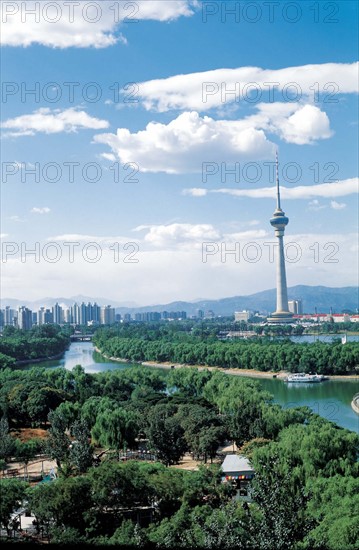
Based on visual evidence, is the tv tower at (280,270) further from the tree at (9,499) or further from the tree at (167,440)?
the tree at (9,499)

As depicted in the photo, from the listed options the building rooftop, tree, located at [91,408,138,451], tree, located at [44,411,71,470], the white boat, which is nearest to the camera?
the building rooftop

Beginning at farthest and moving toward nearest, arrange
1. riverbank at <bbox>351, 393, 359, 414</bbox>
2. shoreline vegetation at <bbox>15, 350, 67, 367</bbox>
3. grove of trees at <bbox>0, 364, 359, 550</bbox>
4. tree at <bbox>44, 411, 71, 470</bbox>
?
shoreline vegetation at <bbox>15, 350, 67, 367</bbox>, riverbank at <bbox>351, 393, 359, 414</bbox>, tree at <bbox>44, 411, 71, 470</bbox>, grove of trees at <bbox>0, 364, 359, 550</bbox>

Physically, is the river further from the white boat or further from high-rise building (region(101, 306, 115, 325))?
high-rise building (region(101, 306, 115, 325))

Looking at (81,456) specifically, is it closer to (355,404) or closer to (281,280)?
(355,404)

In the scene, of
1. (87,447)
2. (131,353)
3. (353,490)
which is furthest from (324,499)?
(131,353)

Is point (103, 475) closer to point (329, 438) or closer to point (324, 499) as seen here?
point (324, 499)

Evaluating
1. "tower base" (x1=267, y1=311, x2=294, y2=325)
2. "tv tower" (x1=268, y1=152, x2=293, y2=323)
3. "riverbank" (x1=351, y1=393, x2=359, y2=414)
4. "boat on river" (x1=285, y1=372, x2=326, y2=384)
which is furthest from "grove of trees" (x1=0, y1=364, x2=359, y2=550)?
"tower base" (x1=267, y1=311, x2=294, y2=325)

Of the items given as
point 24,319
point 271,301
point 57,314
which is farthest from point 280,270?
point 271,301
